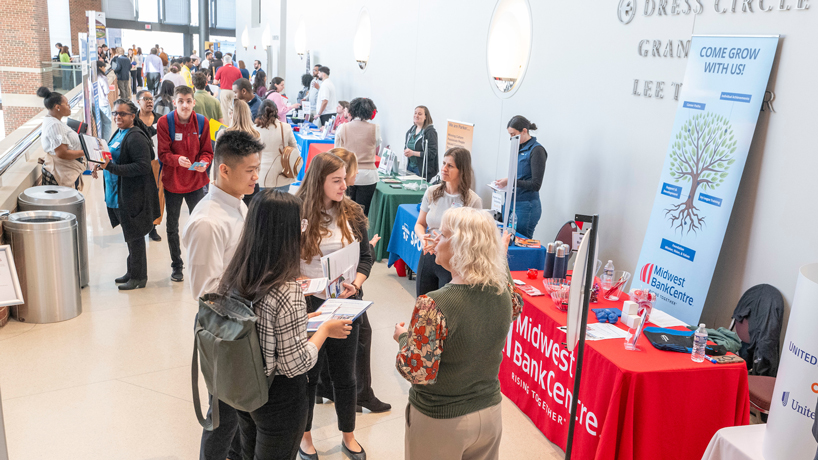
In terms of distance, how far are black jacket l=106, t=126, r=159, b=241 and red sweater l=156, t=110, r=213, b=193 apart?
0.11 meters

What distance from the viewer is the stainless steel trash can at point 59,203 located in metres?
4.37

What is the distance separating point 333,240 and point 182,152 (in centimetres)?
256

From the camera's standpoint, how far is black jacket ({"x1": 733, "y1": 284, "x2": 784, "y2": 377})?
2922 millimetres

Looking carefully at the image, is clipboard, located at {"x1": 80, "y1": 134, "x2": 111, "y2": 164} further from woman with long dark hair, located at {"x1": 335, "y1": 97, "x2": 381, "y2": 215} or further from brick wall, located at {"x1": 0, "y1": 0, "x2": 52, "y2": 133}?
brick wall, located at {"x1": 0, "y1": 0, "x2": 52, "y2": 133}

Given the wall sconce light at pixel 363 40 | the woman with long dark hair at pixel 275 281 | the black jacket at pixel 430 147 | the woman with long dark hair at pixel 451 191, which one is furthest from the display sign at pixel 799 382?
the wall sconce light at pixel 363 40

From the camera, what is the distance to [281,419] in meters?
1.86

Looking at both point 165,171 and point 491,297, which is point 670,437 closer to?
point 491,297

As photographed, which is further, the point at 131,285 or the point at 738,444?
the point at 131,285

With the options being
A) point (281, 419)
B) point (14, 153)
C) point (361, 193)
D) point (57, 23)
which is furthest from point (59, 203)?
point (57, 23)

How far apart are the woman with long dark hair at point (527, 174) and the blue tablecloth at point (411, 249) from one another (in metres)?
0.54

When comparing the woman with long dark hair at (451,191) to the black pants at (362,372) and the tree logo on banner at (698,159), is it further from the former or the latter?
the tree logo on banner at (698,159)

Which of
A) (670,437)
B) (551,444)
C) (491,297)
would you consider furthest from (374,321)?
(491,297)

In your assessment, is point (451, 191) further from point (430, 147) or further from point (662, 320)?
point (430, 147)

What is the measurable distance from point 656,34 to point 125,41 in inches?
1195
